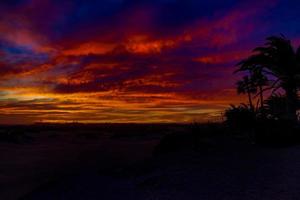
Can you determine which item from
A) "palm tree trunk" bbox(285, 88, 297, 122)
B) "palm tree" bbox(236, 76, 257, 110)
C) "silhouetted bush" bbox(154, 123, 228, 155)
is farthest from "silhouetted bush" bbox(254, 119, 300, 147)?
"palm tree" bbox(236, 76, 257, 110)

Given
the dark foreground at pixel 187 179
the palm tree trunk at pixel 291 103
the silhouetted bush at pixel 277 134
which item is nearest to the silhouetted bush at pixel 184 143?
the dark foreground at pixel 187 179

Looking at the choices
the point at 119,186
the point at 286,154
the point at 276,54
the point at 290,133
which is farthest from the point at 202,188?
the point at 276,54

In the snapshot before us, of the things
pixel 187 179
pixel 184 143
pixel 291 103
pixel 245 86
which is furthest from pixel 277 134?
pixel 245 86

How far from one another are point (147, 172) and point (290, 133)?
33.5ft

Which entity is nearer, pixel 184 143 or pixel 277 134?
pixel 277 134

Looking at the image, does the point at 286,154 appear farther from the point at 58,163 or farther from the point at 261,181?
the point at 58,163

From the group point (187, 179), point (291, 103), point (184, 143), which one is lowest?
point (187, 179)

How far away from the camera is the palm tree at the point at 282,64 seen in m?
30.6

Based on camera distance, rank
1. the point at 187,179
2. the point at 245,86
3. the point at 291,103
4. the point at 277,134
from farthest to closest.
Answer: the point at 245,86
the point at 291,103
the point at 277,134
the point at 187,179

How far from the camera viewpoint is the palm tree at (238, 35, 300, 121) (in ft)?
101

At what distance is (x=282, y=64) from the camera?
3088 centimetres

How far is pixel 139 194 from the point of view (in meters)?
13.4

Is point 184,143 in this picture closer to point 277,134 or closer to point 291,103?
point 277,134

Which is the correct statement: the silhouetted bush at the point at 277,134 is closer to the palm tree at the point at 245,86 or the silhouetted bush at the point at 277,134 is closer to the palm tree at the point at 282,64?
the palm tree at the point at 282,64
